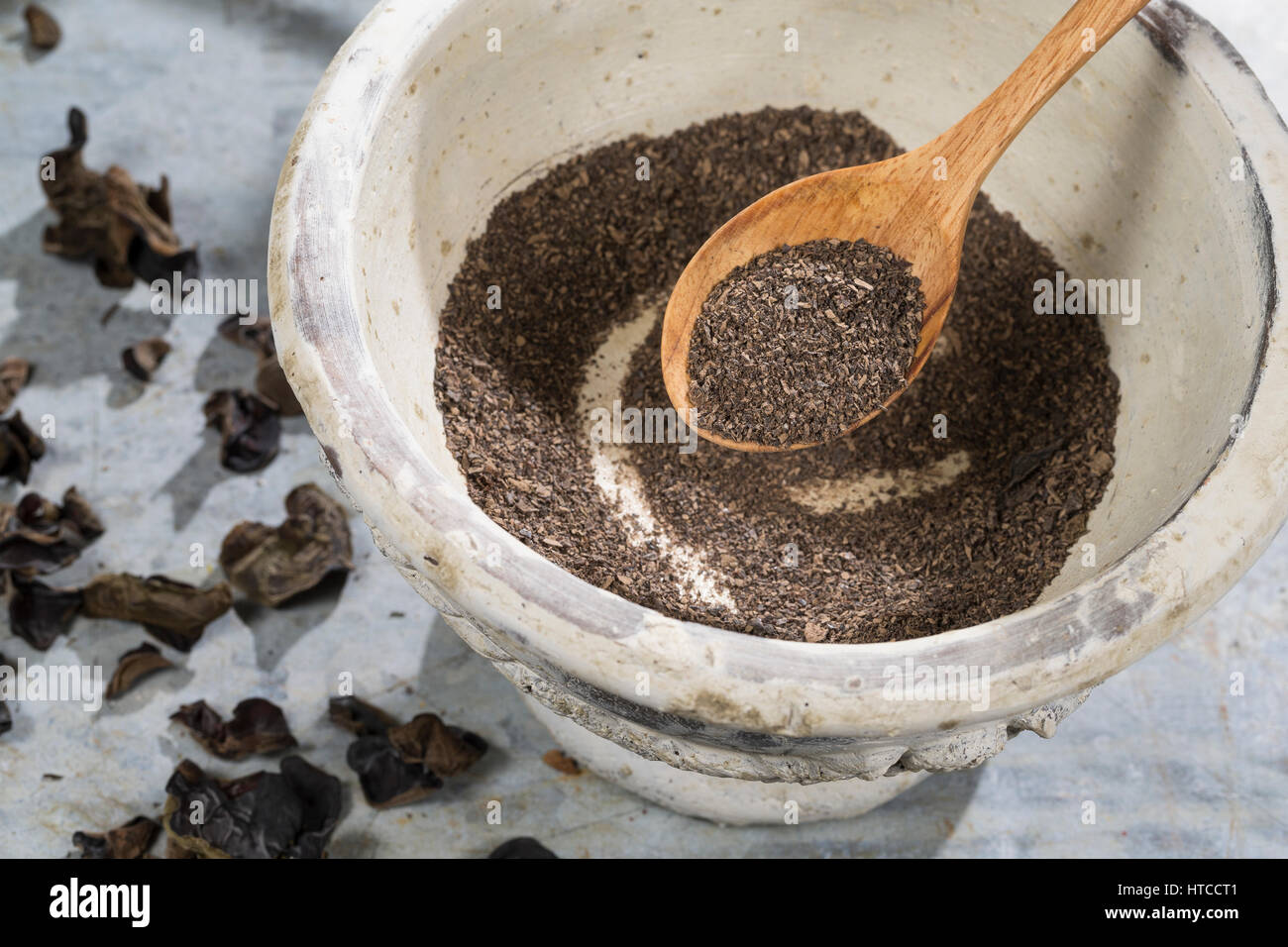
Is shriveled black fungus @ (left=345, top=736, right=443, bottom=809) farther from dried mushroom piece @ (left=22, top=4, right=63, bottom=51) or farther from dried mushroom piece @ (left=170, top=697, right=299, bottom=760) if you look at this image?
dried mushroom piece @ (left=22, top=4, right=63, bottom=51)

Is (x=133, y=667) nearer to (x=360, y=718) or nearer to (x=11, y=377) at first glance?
(x=360, y=718)

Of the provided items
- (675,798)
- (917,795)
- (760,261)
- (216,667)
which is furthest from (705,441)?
(216,667)

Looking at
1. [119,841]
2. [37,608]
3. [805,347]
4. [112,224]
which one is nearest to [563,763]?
[119,841]

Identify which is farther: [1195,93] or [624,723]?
[1195,93]

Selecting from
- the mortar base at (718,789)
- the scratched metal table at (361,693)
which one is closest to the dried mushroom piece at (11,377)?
the scratched metal table at (361,693)

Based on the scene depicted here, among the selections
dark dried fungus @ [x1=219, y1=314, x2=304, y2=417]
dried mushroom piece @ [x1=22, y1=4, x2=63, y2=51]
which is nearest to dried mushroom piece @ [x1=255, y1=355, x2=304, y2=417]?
dark dried fungus @ [x1=219, y1=314, x2=304, y2=417]

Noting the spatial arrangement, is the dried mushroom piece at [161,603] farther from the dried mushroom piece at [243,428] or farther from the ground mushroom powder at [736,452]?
the ground mushroom powder at [736,452]

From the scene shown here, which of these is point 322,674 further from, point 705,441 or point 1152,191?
point 1152,191
